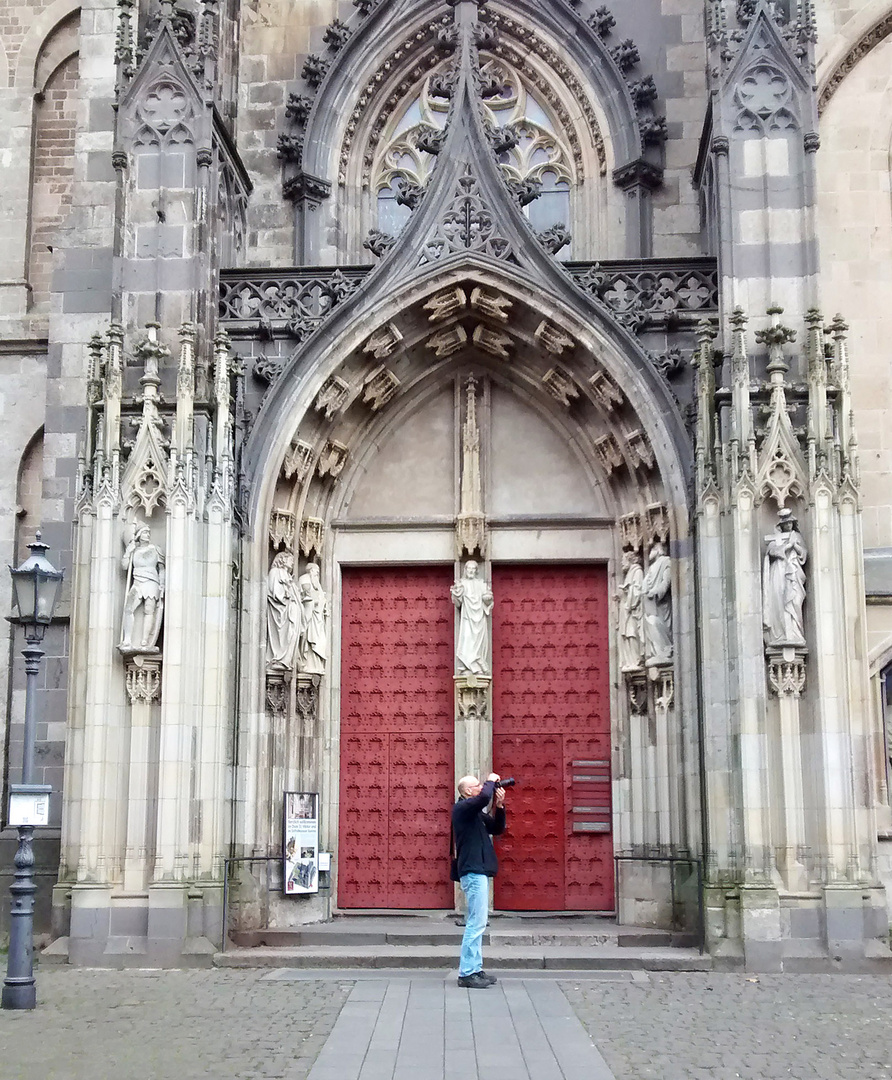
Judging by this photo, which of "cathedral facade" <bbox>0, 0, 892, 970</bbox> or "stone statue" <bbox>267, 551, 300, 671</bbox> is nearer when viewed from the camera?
"cathedral facade" <bbox>0, 0, 892, 970</bbox>

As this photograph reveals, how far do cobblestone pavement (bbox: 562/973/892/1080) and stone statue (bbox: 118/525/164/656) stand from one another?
18.6ft

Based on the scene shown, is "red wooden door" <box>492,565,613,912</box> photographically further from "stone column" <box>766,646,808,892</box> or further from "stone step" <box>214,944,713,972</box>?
"stone column" <box>766,646,808,892</box>

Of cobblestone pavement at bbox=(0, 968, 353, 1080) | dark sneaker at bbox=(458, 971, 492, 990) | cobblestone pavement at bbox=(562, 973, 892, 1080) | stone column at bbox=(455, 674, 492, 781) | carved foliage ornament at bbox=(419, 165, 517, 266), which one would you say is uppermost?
carved foliage ornament at bbox=(419, 165, 517, 266)

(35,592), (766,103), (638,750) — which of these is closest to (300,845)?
(638,750)

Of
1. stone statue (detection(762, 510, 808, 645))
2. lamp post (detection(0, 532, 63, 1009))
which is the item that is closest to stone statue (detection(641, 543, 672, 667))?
stone statue (detection(762, 510, 808, 645))

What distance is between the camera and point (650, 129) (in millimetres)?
18406

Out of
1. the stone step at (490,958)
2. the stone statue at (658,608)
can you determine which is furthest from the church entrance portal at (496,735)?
the stone step at (490,958)

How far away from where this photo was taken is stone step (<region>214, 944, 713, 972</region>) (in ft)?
46.5

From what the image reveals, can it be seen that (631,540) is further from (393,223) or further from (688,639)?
(393,223)

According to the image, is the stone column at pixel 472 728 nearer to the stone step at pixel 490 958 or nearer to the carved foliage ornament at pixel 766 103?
the stone step at pixel 490 958

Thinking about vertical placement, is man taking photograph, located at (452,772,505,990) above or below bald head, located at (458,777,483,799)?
below

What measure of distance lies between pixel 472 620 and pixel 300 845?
134 inches

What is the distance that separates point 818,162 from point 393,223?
565 centimetres

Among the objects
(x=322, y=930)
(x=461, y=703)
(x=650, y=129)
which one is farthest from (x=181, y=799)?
(x=650, y=129)
